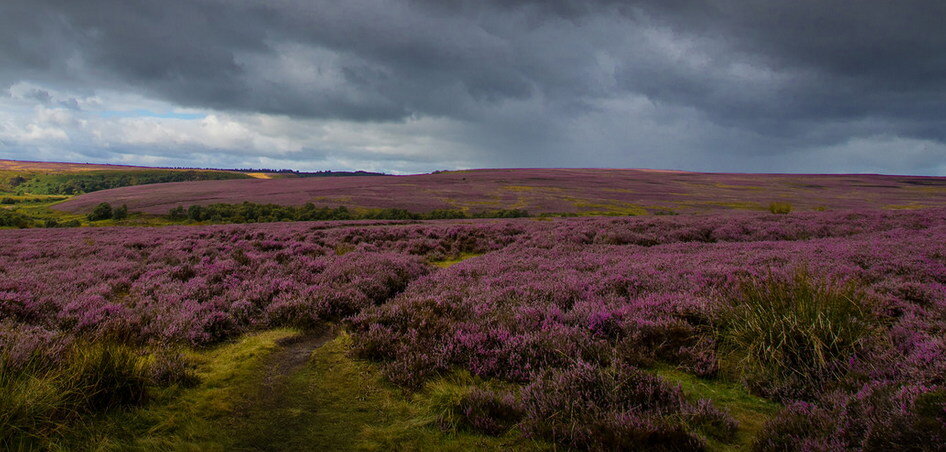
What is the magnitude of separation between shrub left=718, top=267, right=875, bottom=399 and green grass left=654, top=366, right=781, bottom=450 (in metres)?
0.18

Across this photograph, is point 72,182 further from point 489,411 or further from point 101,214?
point 489,411

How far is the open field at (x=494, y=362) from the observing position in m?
3.54

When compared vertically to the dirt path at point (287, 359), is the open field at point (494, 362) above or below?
above

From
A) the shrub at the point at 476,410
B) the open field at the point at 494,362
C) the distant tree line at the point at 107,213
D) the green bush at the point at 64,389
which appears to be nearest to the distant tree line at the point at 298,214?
the distant tree line at the point at 107,213

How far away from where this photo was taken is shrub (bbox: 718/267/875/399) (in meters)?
→ 4.23

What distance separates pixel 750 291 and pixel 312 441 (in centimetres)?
598

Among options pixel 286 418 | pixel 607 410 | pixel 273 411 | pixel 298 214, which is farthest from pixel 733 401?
pixel 298 214

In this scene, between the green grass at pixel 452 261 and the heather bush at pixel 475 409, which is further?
the green grass at pixel 452 261

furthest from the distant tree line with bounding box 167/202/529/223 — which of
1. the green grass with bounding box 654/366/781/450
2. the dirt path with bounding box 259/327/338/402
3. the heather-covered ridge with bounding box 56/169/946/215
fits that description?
the green grass with bounding box 654/366/781/450

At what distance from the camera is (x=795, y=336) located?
15.4 ft

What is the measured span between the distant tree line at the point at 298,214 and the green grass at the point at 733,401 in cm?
4466

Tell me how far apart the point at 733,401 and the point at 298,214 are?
54092mm

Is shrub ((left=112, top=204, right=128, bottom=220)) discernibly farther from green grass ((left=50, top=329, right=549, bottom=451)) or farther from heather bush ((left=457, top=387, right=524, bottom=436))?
heather bush ((left=457, top=387, right=524, bottom=436))

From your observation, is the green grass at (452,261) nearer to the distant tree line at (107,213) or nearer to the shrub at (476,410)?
the shrub at (476,410)
